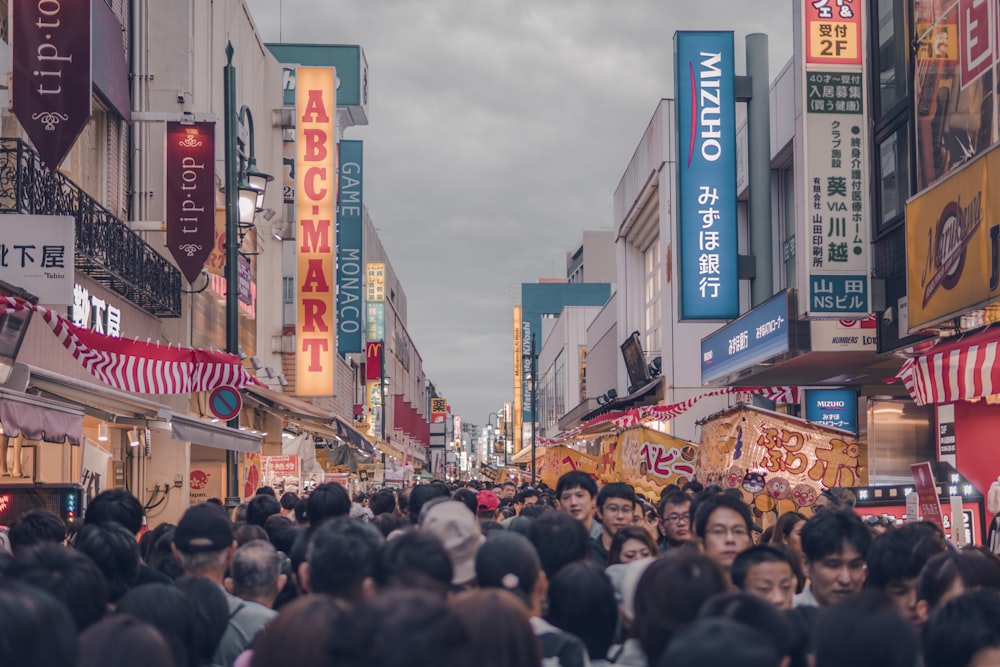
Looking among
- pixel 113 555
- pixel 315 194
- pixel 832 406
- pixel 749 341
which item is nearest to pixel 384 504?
pixel 113 555

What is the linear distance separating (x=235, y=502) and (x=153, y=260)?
5.33 meters

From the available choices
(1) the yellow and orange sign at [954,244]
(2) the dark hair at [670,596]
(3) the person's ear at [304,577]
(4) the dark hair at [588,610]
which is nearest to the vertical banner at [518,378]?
(1) the yellow and orange sign at [954,244]

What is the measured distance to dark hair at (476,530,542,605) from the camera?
5.31m

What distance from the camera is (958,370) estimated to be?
14016 mm

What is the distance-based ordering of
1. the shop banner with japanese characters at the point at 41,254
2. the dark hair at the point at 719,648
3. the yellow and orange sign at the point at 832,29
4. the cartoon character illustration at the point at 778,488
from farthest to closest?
1. the yellow and orange sign at the point at 832,29
2. the cartoon character illustration at the point at 778,488
3. the shop banner with japanese characters at the point at 41,254
4. the dark hair at the point at 719,648

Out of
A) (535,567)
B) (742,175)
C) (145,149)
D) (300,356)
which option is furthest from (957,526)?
(300,356)

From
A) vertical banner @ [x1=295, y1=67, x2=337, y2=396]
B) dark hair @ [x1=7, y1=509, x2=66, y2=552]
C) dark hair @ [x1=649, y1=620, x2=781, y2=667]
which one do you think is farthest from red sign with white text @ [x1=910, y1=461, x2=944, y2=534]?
vertical banner @ [x1=295, y1=67, x2=337, y2=396]

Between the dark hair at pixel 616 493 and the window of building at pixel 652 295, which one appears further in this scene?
the window of building at pixel 652 295

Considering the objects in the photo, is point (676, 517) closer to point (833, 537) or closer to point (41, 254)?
point (833, 537)

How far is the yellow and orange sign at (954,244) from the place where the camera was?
13.3 metres

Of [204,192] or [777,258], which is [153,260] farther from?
[777,258]

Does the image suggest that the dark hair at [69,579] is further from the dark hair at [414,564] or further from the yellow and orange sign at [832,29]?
the yellow and orange sign at [832,29]

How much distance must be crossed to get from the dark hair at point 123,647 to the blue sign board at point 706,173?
79.1ft

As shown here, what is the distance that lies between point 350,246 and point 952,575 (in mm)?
37851
